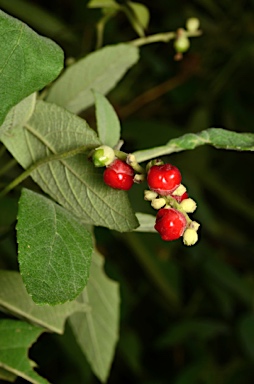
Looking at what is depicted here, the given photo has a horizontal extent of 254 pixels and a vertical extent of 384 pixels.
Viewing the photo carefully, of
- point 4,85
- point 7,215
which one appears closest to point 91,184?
point 4,85

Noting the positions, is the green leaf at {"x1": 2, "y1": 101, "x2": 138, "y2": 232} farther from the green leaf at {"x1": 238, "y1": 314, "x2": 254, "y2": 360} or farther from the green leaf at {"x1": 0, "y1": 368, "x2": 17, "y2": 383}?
the green leaf at {"x1": 238, "y1": 314, "x2": 254, "y2": 360}

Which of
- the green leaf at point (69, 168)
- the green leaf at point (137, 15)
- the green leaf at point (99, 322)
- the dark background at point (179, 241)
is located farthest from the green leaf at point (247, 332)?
the green leaf at point (69, 168)

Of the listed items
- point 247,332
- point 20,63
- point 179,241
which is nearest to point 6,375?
point 20,63

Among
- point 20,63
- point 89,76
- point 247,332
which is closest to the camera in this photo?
point 20,63

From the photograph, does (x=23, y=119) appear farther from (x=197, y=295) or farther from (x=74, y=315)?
(x=197, y=295)

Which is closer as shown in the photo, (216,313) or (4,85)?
(4,85)

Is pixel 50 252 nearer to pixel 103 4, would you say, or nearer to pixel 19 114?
pixel 19 114
